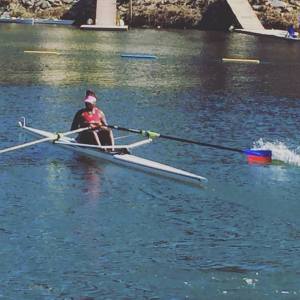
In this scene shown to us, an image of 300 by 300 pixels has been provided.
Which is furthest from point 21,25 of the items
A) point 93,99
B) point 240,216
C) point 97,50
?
point 240,216

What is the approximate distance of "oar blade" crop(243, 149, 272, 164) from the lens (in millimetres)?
35062

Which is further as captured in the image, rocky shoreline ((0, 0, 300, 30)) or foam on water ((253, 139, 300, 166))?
rocky shoreline ((0, 0, 300, 30))

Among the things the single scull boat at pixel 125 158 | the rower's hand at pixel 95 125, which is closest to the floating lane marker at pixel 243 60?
the single scull boat at pixel 125 158

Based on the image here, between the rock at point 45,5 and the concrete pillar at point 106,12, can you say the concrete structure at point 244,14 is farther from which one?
the rock at point 45,5

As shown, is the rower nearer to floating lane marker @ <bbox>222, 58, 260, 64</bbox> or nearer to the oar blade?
the oar blade

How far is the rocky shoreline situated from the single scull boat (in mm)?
89937

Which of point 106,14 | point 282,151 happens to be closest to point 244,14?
point 106,14

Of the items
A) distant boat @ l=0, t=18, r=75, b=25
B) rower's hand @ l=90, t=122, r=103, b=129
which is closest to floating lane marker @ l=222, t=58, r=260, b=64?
rower's hand @ l=90, t=122, r=103, b=129

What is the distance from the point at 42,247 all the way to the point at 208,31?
106466 millimetres

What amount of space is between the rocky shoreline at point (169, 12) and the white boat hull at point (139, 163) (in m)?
90.4

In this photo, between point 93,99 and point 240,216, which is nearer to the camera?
point 240,216

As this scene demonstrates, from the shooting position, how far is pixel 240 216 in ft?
94.8

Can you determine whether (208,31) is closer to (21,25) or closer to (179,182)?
(21,25)

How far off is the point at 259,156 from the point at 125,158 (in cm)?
535
